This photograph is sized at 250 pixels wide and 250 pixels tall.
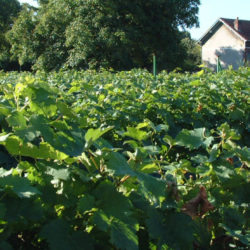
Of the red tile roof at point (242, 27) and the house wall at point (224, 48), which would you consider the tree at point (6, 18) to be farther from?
the red tile roof at point (242, 27)

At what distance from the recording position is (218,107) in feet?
12.7

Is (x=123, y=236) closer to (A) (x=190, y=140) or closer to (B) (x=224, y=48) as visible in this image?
(A) (x=190, y=140)

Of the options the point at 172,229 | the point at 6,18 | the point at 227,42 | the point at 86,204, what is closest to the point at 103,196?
the point at 86,204

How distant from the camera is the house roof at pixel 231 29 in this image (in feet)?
144

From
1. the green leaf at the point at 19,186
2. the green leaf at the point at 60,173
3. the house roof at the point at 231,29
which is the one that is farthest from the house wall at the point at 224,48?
the green leaf at the point at 19,186

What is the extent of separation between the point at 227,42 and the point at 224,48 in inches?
29.4

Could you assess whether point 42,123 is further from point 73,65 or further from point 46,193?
point 73,65

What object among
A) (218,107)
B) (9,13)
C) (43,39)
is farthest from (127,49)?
(9,13)

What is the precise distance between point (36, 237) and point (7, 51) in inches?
1587

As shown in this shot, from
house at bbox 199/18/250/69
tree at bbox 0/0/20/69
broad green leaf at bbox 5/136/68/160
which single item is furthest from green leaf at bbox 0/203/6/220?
house at bbox 199/18/250/69

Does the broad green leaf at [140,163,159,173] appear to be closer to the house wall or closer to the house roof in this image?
the house wall

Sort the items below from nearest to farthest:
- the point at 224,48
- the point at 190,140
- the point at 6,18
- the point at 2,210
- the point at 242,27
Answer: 1. the point at 2,210
2. the point at 190,140
3. the point at 224,48
4. the point at 242,27
5. the point at 6,18

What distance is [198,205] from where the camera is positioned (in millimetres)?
1149

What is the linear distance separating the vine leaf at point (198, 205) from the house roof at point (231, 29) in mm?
44162
